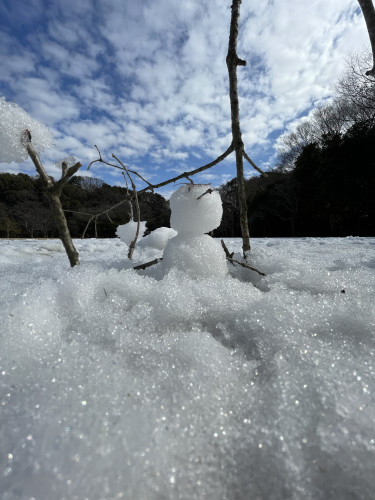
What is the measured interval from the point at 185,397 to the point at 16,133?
0.90 meters

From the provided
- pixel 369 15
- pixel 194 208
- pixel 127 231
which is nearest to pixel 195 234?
pixel 194 208

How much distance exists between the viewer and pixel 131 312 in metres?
0.60

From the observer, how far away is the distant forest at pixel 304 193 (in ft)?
37.0

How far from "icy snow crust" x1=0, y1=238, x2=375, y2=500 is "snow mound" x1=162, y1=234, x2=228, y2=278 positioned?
20 centimetres

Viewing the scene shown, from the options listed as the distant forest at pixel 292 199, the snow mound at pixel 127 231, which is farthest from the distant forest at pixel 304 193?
the snow mound at pixel 127 231

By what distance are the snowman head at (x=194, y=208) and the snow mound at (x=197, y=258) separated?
0.05 metres

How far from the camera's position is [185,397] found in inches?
15.0

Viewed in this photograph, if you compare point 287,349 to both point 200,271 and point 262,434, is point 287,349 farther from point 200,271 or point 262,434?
point 200,271

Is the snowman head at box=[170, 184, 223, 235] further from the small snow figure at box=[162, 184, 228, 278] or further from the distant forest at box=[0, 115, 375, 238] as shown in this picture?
the distant forest at box=[0, 115, 375, 238]

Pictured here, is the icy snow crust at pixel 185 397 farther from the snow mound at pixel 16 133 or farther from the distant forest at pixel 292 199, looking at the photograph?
the distant forest at pixel 292 199

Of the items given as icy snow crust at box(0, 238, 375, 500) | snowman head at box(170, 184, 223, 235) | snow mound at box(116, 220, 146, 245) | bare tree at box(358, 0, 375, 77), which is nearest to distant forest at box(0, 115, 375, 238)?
snow mound at box(116, 220, 146, 245)

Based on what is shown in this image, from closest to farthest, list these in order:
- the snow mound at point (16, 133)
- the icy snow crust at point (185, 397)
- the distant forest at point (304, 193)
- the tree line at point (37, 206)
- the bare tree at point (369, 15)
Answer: the icy snow crust at point (185, 397) → the snow mound at point (16, 133) → the bare tree at point (369, 15) → the distant forest at point (304, 193) → the tree line at point (37, 206)

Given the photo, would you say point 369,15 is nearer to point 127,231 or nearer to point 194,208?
point 194,208

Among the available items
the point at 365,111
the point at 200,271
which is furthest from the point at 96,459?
the point at 365,111
